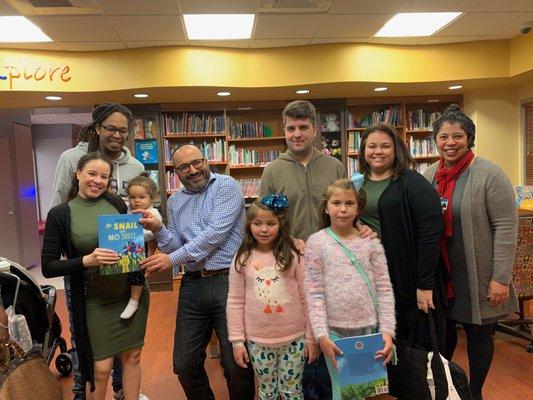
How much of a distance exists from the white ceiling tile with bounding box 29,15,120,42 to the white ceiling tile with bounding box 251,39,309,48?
1456 millimetres

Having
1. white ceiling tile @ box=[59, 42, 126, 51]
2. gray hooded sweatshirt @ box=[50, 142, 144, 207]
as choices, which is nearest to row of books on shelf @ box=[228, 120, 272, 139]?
white ceiling tile @ box=[59, 42, 126, 51]

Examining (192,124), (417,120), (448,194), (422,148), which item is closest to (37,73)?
(192,124)

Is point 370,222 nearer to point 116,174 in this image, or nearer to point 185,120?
point 116,174

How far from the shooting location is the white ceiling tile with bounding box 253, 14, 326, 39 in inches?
151

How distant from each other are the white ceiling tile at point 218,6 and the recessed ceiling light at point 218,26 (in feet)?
0.38

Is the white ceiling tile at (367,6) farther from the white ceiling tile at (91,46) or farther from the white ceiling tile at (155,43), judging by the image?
the white ceiling tile at (91,46)

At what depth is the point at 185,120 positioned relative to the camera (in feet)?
18.6

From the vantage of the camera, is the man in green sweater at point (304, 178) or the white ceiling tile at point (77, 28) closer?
the man in green sweater at point (304, 178)

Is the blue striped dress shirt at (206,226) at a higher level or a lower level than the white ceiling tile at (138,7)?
lower

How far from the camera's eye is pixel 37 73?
14.6 ft

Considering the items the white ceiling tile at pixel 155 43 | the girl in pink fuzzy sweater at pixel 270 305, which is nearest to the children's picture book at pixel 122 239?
the girl in pink fuzzy sweater at pixel 270 305

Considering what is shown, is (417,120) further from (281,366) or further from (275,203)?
(281,366)

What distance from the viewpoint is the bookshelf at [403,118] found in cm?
588

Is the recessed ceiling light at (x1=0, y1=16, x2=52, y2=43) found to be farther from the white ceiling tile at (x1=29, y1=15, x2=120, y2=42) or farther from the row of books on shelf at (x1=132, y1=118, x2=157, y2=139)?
the row of books on shelf at (x1=132, y1=118, x2=157, y2=139)
